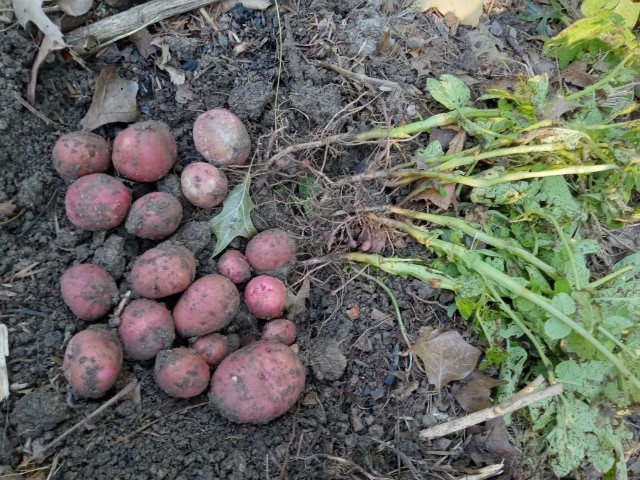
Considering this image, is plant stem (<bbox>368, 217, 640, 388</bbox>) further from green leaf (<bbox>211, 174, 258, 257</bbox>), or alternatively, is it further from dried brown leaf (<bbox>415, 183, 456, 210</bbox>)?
green leaf (<bbox>211, 174, 258, 257</bbox>)

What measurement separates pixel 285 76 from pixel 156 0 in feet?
2.33

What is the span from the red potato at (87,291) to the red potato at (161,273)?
0.36 feet

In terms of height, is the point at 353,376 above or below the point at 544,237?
below

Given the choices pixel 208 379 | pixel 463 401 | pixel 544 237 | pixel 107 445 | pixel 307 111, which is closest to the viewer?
pixel 107 445

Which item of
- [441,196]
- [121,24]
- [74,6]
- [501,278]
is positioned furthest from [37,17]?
[501,278]

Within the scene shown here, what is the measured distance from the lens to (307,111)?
2475 millimetres

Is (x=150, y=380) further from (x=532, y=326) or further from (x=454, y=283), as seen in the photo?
(x=532, y=326)

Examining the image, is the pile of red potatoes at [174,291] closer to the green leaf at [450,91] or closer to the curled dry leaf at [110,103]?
the curled dry leaf at [110,103]

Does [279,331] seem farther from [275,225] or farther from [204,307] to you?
[275,225]

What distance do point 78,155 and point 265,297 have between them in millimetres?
958

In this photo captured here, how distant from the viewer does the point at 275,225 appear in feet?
7.97

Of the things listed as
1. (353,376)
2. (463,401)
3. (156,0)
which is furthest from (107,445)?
(156,0)

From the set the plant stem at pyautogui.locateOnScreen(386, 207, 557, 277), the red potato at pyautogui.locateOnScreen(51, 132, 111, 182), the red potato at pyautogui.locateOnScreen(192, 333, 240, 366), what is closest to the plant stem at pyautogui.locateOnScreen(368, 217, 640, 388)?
the plant stem at pyautogui.locateOnScreen(386, 207, 557, 277)

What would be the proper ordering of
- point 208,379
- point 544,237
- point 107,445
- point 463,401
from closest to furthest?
1. point 107,445
2. point 208,379
3. point 463,401
4. point 544,237
